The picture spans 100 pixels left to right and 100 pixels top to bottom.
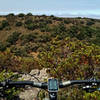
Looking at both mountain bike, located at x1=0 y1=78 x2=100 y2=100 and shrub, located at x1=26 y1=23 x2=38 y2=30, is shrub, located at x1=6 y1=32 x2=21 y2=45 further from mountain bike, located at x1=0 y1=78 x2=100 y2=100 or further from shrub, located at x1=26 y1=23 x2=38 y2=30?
mountain bike, located at x1=0 y1=78 x2=100 y2=100

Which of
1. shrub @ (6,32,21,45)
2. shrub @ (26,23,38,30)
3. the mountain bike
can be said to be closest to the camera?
the mountain bike

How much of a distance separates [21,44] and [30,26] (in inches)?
301

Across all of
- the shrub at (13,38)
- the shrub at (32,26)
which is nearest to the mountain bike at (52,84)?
the shrub at (13,38)

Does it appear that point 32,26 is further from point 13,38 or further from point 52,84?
point 52,84

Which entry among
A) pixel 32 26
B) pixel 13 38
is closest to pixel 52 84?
pixel 13 38

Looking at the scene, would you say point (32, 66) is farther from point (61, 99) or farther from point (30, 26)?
point (30, 26)

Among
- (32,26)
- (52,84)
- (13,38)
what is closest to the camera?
(52,84)

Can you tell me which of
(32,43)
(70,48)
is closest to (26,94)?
(70,48)

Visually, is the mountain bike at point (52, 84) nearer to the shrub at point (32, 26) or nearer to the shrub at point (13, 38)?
the shrub at point (13, 38)

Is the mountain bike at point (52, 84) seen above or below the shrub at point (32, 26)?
above

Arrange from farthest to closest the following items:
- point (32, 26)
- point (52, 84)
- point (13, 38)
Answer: point (32, 26)
point (13, 38)
point (52, 84)

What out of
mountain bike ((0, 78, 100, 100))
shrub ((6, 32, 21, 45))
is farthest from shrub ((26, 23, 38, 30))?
mountain bike ((0, 78, 100, 100))

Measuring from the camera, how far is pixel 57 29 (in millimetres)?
37406

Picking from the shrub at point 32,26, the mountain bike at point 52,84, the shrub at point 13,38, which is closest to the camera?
the mountain bike at point 52,84
